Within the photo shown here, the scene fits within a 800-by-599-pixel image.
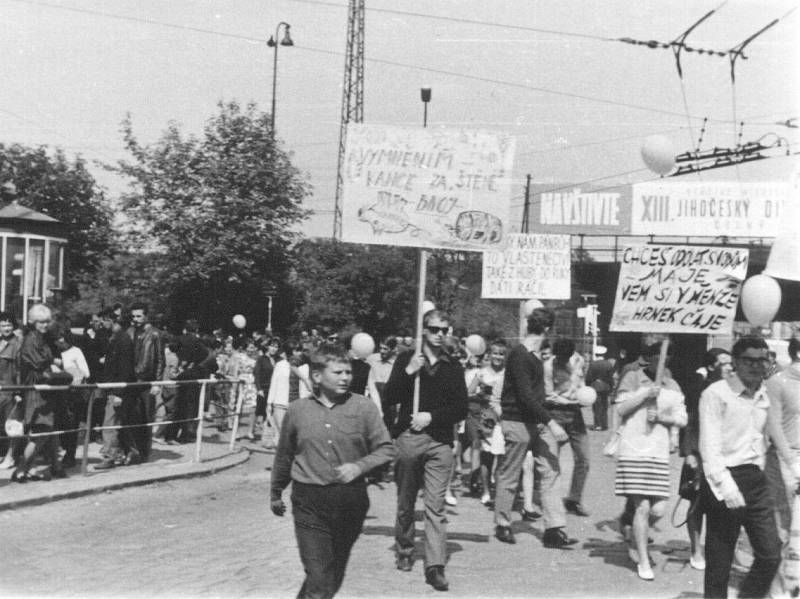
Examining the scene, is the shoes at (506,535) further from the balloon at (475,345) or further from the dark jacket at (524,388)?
the balloon at (475,345)

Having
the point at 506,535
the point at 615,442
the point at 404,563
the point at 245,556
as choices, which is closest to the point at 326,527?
the point at 404,563

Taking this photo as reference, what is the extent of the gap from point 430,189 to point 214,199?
27.6 m

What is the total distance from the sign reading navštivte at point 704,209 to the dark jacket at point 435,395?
38717 mm

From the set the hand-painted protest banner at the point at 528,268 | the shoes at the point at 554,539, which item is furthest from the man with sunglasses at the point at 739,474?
the hand-painted protest banner at the point at 528,268

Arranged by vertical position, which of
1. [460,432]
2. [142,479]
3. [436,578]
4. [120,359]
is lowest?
[142,479]

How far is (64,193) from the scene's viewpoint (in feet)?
181

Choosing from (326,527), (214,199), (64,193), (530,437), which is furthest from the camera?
(64,193)

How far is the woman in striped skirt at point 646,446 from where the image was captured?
8172 mm

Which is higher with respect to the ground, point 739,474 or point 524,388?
point 524,388

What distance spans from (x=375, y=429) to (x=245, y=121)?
31689 mm

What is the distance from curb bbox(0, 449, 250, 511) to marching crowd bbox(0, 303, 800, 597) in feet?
2.21

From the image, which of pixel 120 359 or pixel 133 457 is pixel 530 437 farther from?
pixel 133 457

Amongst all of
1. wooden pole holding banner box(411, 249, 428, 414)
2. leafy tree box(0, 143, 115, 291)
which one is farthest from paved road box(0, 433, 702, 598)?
leafy tree box(0, 143, 115, 291)

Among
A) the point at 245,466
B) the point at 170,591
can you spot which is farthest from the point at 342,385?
the point at 245,466
